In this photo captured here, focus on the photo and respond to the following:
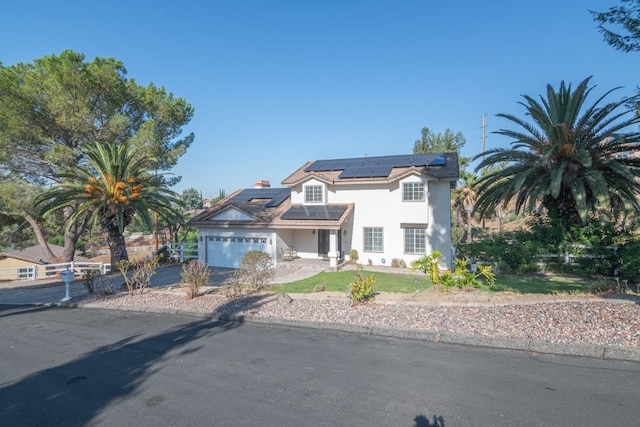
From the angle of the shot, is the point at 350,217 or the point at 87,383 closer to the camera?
the point at 87,383

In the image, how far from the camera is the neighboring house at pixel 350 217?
754 inches

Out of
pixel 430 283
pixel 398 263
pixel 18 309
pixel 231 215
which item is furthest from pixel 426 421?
pixel 231 215

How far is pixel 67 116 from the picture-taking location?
19.2 m

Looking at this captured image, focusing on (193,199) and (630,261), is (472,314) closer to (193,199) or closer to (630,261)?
(630,261)

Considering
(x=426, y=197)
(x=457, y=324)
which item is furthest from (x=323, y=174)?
(x=457, y=324)

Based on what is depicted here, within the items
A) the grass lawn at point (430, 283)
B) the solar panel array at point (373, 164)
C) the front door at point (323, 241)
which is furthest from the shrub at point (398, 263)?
the solar panel array at point (373, 164)

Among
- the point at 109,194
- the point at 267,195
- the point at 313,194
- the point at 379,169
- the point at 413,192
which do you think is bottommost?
the point at 109,194

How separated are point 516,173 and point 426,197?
4591 millimetres

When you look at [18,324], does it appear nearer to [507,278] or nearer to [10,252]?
[507,278]

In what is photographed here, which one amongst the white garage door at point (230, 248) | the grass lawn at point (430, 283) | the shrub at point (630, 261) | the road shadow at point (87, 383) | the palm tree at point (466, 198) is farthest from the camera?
the palm tree at point (466, 198)

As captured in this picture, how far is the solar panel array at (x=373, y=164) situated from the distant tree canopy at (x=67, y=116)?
10284 mm

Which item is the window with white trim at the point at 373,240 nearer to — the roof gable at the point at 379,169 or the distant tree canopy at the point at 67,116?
the roof gable at the point at 379,169

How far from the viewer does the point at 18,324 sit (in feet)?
32.5

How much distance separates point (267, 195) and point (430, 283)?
47.8 ft
